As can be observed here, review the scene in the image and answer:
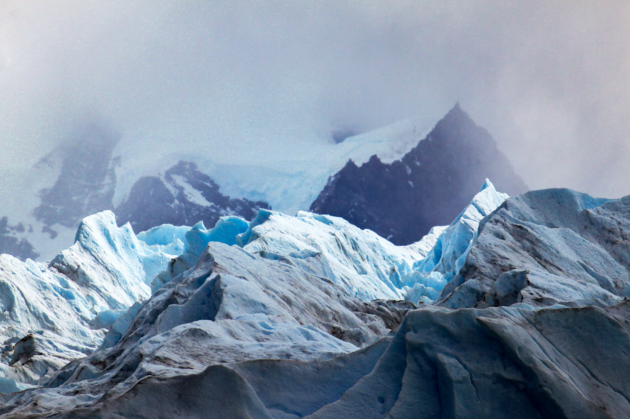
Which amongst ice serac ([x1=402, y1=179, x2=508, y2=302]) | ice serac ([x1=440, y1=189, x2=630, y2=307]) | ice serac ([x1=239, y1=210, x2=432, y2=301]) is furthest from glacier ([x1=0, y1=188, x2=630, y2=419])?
ice serac ([x1=402, y1=179, x2=508, y2=302])

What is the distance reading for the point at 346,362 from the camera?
6.41 metres

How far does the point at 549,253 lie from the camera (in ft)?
51.5

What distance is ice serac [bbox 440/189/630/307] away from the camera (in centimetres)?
1262

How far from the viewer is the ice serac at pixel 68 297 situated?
22000 millimetres

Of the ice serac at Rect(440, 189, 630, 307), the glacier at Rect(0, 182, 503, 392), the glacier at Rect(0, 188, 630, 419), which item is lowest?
the glacier at Rect(0, 188, 630, 419)

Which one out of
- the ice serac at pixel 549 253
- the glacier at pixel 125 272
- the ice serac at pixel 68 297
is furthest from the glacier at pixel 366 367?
the ice serac at pixel 68 297

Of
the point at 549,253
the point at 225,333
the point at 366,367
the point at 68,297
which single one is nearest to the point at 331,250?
the point at 68,297

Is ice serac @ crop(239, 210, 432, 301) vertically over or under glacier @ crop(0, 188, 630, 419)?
over

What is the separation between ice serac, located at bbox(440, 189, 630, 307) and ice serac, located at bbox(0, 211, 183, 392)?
43.7 ft

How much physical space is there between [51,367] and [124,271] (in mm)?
17269

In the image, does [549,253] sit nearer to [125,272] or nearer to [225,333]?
[225,333]

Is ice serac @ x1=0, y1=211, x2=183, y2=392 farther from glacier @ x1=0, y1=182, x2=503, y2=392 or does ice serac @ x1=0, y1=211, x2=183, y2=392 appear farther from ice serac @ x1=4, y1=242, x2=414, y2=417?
ice serac @ x1=4, y1=242, x2=414, y2=417

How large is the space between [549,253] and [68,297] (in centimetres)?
2471

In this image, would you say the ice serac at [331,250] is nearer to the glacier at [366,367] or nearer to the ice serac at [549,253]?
the ice serac at [549,253]
